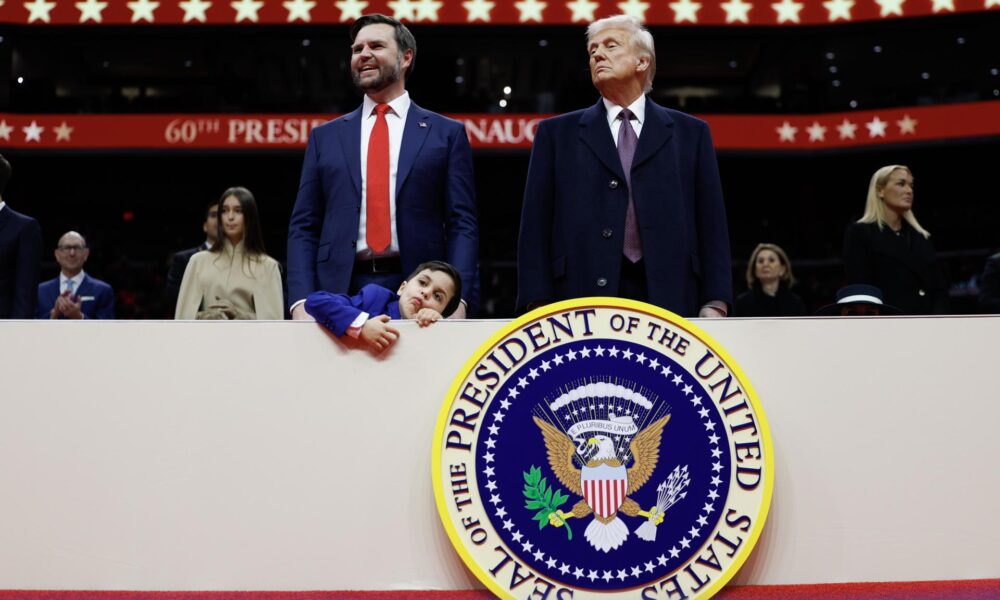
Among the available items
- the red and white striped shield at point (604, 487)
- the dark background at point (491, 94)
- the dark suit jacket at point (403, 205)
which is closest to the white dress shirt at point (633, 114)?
the dark suit jacket at point (403, 205)

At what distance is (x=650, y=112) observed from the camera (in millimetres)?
2219

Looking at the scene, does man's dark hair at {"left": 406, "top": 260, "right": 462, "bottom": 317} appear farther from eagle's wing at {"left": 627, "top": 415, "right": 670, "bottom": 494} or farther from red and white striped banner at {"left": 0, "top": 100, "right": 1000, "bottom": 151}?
red and white striped banner at {"left": 0, "top": 100, "right": 1000, "bottom": 151}

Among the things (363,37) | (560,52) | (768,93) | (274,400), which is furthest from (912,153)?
(274,400)

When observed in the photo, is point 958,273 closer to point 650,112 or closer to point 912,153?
point 912,153

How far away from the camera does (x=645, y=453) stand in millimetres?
1660

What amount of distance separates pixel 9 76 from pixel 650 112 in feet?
30.3

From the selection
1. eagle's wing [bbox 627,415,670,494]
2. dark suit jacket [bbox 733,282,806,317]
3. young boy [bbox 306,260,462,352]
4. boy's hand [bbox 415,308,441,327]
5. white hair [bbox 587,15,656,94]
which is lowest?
eagle's wing [bbox 627,415,670,494]

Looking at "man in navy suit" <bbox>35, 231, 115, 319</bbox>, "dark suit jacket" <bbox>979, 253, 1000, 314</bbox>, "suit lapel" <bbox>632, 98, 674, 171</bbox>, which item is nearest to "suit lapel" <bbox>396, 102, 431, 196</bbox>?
"suit lapel" <bbox>632, 98, 674, 171</bbox>

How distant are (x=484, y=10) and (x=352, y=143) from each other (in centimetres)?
644

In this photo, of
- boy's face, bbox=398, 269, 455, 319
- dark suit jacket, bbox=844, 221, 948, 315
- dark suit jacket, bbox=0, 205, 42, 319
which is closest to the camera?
boy's face, bbox=398, 269, 455, 319

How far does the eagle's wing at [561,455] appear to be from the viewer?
1.65 meters

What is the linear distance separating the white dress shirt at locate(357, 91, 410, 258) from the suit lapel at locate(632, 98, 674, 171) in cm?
56

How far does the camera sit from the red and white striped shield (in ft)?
5.39

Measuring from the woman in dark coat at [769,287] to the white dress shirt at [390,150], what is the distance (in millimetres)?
1981
